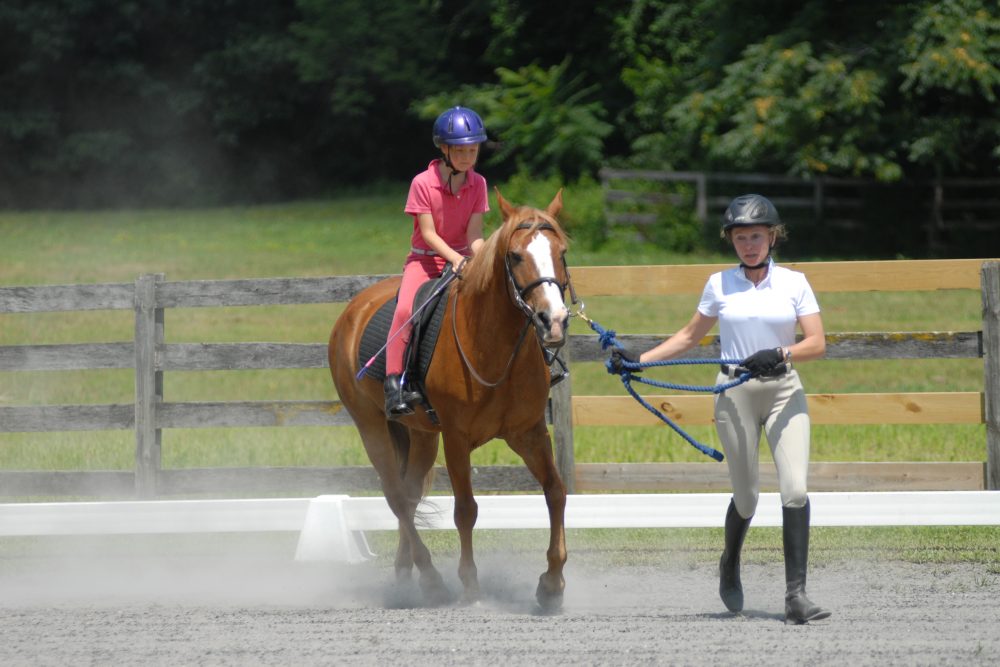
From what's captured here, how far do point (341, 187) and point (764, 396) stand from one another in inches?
1590

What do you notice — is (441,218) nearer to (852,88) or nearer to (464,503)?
(464,503)

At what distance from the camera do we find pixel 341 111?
143 feet

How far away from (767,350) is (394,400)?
7.00 feet

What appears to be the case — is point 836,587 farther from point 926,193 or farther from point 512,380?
point 926,193

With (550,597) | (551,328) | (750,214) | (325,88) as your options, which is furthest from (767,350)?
(325,88)

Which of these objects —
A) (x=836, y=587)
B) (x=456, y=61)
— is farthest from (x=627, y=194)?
(x=836, y=587)

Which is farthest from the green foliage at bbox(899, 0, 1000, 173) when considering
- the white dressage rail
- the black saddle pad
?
the black saddle pad

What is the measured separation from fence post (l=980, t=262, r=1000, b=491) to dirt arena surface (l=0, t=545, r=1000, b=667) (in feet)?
4.62

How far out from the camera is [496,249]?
683 cm

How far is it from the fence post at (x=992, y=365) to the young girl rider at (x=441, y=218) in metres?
3.76

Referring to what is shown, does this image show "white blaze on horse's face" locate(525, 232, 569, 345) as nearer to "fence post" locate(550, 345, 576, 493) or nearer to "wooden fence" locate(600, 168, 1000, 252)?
"fence post" locate(550, 345, 576, 493)

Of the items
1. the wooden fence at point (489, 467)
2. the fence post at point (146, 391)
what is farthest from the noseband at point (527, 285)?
the fence post at point (146, 391)

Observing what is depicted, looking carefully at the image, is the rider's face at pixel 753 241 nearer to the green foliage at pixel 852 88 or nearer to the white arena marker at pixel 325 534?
the white arena marker at pixel 325 534

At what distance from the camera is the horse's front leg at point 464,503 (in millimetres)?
7242
